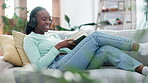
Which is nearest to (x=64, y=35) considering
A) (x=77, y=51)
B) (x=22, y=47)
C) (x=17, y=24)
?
(x=22, y=47)

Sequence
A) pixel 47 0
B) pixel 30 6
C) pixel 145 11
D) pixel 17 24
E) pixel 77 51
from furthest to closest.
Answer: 1. pixel 47 0
2. pixel 30 6
3. pixel 17 24
4. pixel 77 51
5. pixel 145 11

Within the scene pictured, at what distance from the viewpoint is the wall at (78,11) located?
5422 mm

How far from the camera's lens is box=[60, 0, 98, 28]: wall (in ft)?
17.8

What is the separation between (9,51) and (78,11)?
370 centimetres

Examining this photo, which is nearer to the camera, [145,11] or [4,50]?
[145,11]

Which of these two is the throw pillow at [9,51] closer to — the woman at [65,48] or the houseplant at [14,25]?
the woman at [65,48]

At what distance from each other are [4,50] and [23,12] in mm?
2670

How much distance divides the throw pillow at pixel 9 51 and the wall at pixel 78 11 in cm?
345

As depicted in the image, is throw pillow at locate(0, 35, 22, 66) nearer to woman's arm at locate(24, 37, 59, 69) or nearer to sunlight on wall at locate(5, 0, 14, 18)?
woman's arm at locate(24, 37, 59, 69)

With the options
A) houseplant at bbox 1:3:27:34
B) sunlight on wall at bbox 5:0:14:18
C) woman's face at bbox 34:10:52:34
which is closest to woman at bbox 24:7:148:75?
woman's face at bbox 34:10:52:34

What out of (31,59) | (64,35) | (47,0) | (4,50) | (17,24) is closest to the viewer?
(31,59)

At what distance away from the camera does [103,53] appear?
1605 millimetres

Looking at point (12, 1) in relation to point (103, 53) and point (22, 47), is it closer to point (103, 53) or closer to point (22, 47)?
point (22, 47)

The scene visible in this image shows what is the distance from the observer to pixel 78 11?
5.45 m
